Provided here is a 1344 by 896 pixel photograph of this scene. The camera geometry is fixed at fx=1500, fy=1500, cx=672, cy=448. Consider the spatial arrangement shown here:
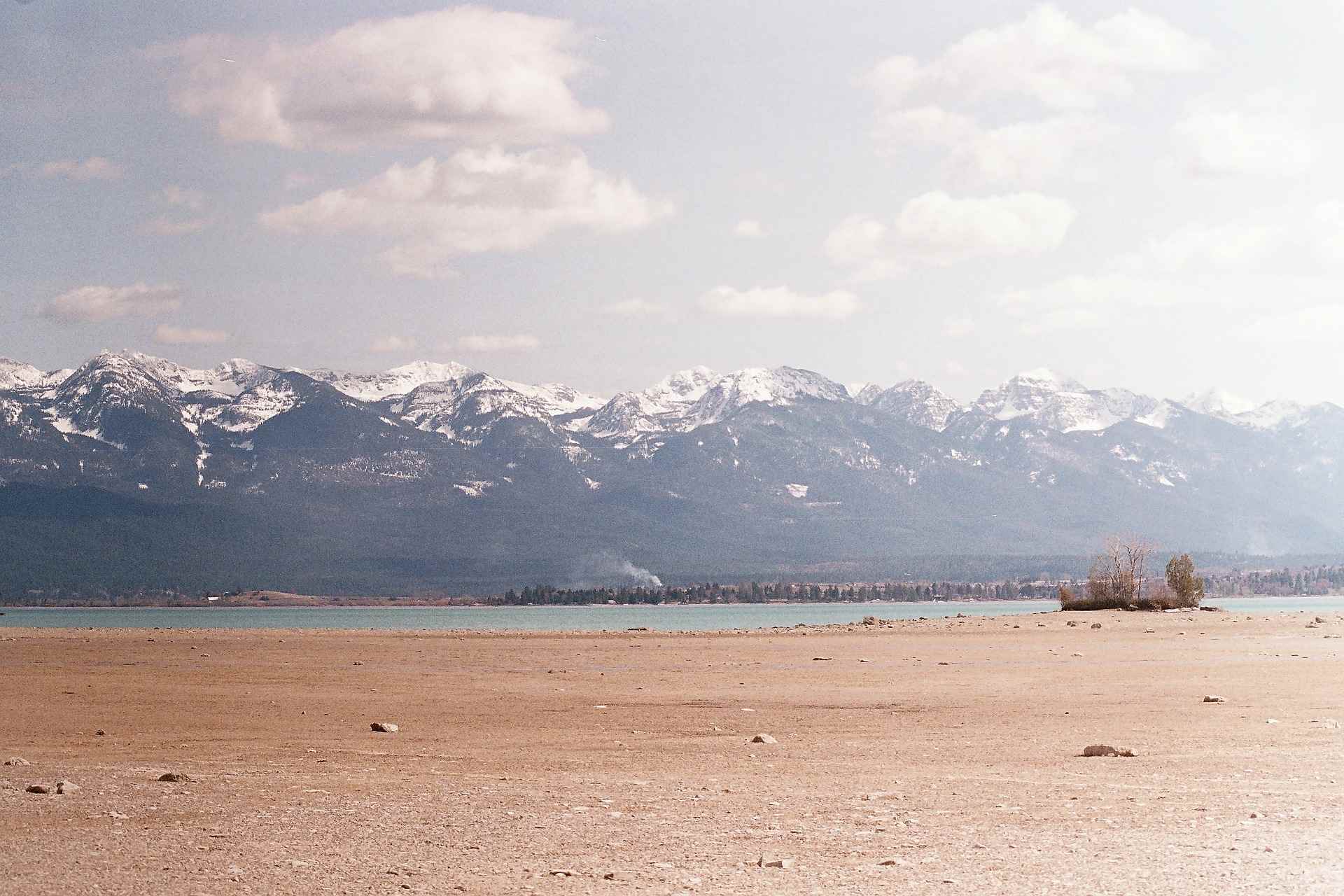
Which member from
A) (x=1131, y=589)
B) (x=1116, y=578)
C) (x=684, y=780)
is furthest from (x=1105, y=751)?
(x=1116, y=578)

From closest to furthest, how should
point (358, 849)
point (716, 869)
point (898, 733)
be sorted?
point (716, 869) → point (358, 849) → point (898, 733)

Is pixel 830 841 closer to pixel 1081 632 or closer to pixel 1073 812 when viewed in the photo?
pixel 1073 812

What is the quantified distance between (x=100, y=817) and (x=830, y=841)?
280 inches

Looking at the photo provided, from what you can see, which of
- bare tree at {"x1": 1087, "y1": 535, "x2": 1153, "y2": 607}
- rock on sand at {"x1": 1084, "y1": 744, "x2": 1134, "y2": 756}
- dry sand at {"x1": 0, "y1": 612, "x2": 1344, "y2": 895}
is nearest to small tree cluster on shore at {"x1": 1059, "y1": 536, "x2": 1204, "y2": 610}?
bare tree at {"x1": 1087, "y1": 535, "x2": 1153, "y2": 607}

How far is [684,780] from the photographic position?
17578 millimetres

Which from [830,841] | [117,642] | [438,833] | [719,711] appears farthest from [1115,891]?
[117,642]

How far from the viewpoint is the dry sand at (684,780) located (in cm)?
1212

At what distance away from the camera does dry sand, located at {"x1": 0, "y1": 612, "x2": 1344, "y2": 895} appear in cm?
1212

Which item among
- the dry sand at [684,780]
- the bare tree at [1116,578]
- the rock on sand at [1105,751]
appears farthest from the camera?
the bare tree at [1116,578]

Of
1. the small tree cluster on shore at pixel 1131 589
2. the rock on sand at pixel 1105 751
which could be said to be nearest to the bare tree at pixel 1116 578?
the small tree cluster on shore at pixel 1131 589

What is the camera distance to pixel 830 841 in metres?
13.4

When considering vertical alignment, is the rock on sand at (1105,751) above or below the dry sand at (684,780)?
above

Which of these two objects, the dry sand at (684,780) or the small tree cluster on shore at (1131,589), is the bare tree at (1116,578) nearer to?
the small tree cluster on shore at (1131,589)

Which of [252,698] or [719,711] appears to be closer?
[719,711]
